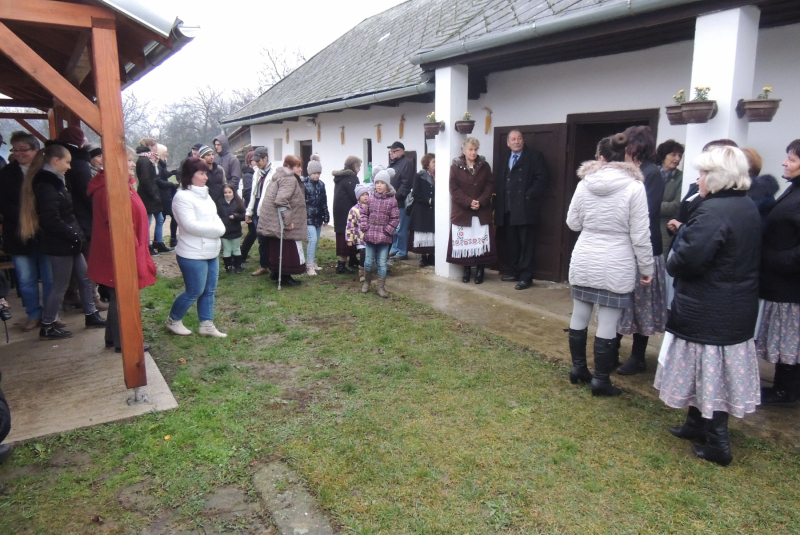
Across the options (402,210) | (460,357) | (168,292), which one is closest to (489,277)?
(402,210)

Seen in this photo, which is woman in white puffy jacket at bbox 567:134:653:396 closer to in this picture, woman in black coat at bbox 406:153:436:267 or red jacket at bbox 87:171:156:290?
red jacket at bbox 87:171:156:290

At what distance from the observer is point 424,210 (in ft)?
27.1

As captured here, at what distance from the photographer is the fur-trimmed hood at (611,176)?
3734 mm

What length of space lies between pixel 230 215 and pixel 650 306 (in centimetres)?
555

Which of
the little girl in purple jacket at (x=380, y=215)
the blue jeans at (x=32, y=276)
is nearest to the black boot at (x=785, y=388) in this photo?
the little girl in purple jacket at (x=380, y=215)

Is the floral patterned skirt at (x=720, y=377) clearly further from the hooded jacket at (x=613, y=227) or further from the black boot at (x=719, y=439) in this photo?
the hooded jacket at (x=613, y=227)

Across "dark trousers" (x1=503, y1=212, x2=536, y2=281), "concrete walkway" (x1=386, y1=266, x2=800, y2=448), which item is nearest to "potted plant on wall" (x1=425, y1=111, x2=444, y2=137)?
"dark trousers" (x1=503, y1=212, x2=536, y2=281)

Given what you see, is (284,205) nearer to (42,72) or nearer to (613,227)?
(42,72)

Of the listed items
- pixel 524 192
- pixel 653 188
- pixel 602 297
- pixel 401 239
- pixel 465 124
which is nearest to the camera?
pixel 602 297

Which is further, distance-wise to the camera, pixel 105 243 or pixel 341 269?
pixel 341 269

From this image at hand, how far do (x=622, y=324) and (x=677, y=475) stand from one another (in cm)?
149

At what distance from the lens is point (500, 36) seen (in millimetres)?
5980

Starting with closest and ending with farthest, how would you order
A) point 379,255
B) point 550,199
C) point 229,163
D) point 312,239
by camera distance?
point 379,255 < point 550,199 < point 312,239 < point 229,163

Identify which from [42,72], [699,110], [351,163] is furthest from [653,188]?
[351,163]
